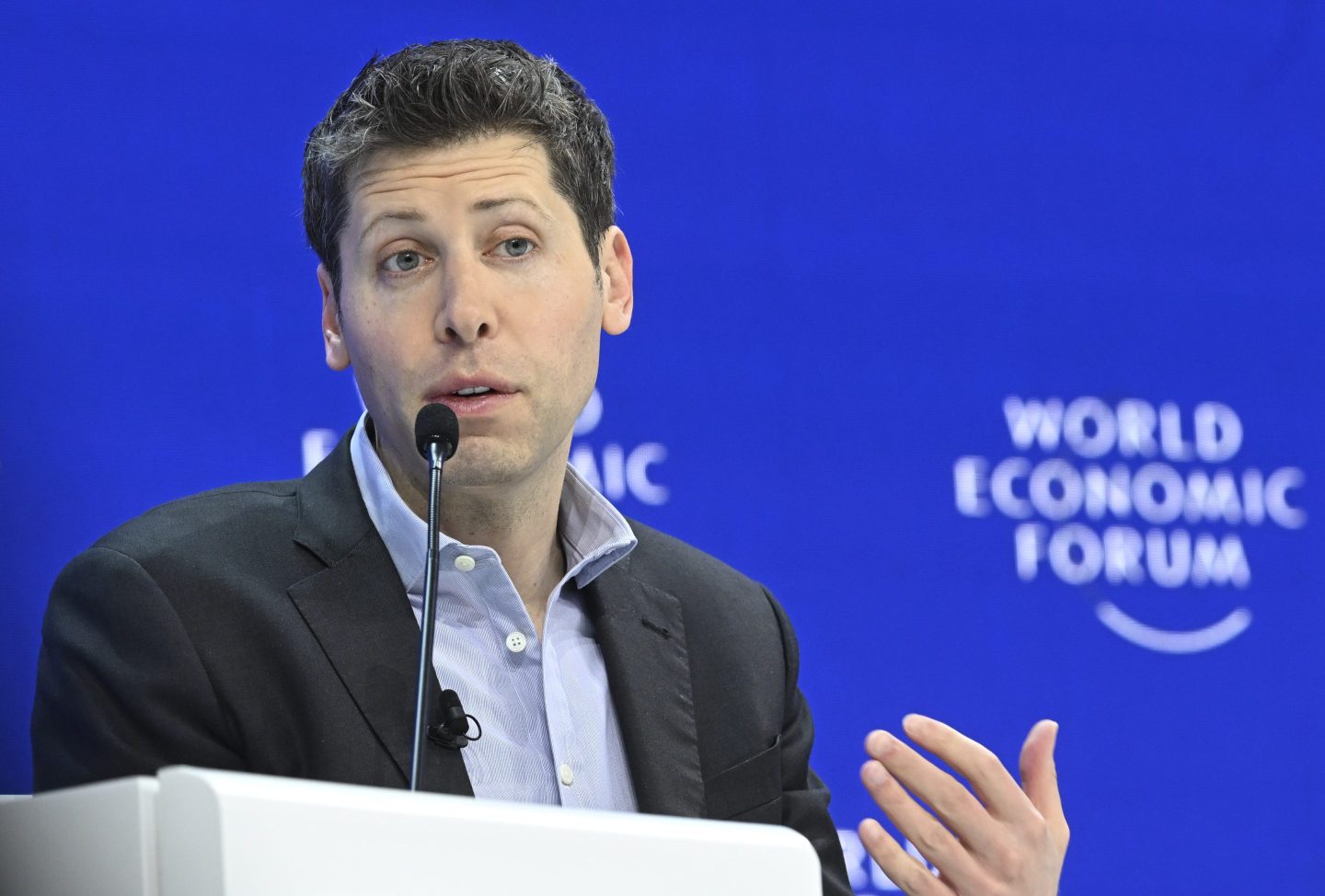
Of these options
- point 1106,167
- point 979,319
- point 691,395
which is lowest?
point 691,395

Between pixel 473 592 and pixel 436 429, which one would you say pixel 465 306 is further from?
pixel 473 592

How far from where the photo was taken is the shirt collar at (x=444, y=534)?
191 cm

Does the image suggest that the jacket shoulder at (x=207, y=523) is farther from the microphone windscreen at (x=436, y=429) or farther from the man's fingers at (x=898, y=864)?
the man's fingers at (x=898, y=864)

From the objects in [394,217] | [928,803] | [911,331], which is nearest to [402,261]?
[394,217]

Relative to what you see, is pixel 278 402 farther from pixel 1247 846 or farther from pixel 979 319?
pixel 1247 846

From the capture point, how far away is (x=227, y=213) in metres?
2.19

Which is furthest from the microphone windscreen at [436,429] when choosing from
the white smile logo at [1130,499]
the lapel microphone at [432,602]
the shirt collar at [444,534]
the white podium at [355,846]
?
the white smile logo at [1130,499]

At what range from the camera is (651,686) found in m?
2.02

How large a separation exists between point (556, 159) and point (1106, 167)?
4.32 feet

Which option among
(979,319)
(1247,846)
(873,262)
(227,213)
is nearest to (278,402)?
(227,213)

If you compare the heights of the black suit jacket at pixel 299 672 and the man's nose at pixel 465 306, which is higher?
the man's nose at pixel 465 306

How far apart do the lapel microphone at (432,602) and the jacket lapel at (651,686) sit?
23cm

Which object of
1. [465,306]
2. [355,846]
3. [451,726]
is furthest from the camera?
[465,306]

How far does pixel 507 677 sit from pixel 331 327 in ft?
1.72
